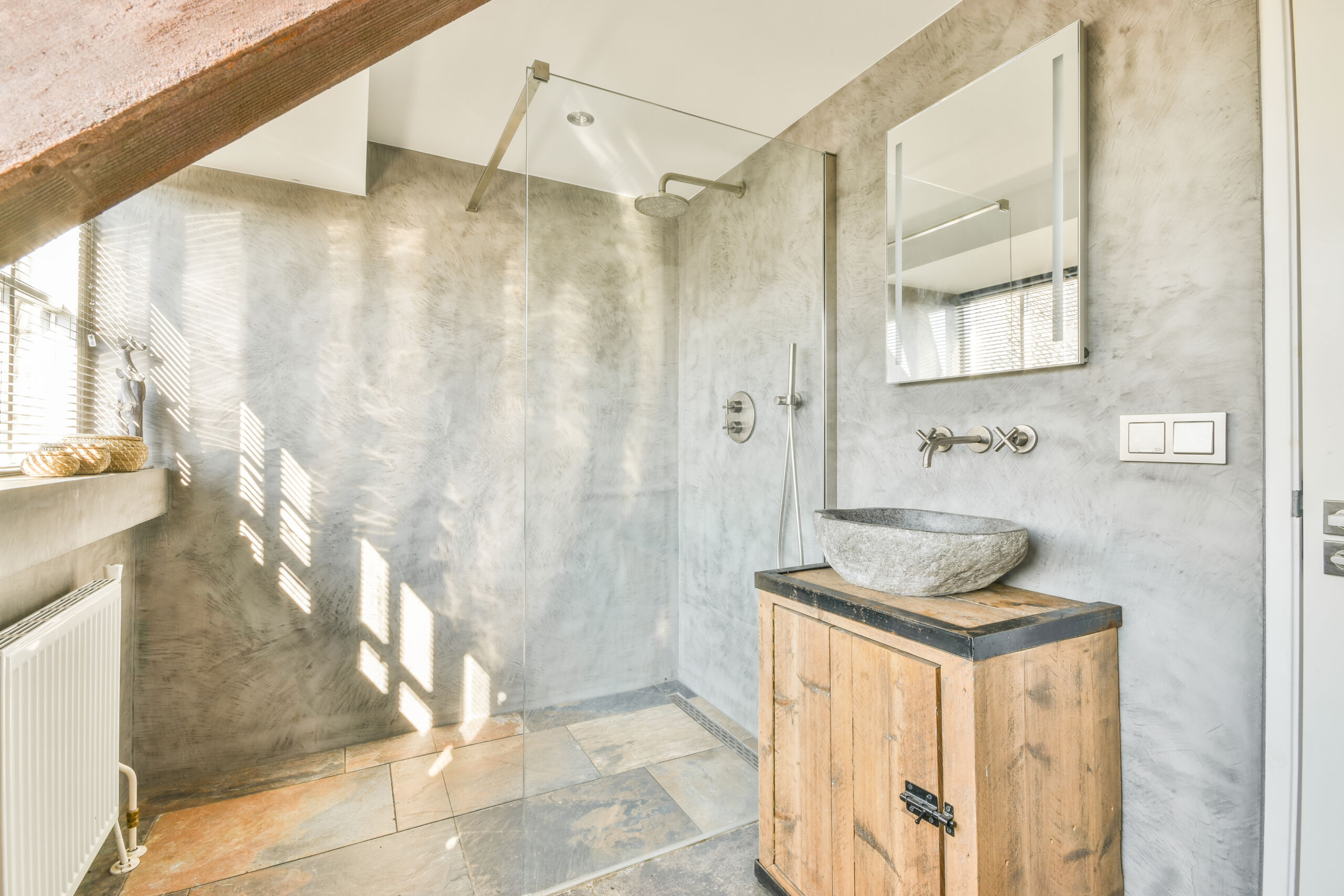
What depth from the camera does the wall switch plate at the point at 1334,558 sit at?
1.02 m

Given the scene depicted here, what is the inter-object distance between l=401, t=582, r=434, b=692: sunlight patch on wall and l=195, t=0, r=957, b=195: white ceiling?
1.70 m

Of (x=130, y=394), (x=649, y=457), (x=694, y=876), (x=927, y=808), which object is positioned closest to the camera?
(x=927, y=808)

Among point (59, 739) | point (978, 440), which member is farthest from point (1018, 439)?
point (59, 739)

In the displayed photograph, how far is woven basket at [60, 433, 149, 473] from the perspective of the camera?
168 centimetres

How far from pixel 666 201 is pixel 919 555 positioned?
4.10 feet

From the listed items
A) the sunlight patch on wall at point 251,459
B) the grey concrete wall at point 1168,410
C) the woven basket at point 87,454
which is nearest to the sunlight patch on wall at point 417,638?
the sunlight patch on wall at point 251,459

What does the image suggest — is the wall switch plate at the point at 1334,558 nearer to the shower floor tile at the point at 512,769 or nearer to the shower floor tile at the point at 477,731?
the shower floor tile at the point at 512,769

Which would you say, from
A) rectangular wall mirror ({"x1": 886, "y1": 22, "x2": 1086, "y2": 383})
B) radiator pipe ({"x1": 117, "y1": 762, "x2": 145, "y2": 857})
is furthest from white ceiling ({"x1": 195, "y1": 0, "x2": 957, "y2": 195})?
radiator pipe ({"x1": 117, "y1": 762, "x2": 145, "y2": 857})

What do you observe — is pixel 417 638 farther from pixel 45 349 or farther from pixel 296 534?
pixel 45 349

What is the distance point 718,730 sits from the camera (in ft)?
6.53

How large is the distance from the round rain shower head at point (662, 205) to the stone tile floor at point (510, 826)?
1455 millimetres

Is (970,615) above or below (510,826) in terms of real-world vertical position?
above

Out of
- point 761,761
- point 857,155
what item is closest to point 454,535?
point 761,761

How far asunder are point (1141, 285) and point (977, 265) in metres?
0.40
